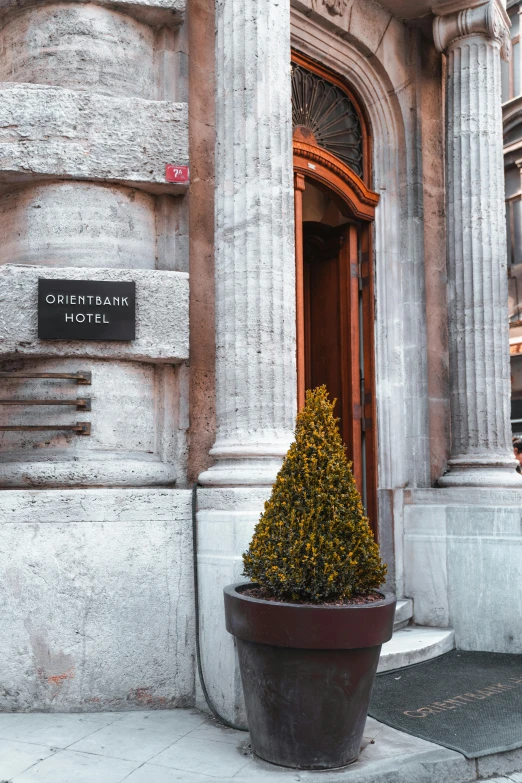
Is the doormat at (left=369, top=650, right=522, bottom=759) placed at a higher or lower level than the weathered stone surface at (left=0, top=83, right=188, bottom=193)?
lower

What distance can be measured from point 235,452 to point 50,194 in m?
2.08

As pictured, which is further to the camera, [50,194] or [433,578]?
[433,578]

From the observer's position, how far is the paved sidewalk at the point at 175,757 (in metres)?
3.69

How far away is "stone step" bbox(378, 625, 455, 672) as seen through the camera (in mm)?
5617

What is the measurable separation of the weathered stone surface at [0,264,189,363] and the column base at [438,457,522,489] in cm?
286

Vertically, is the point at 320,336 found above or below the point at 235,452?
above

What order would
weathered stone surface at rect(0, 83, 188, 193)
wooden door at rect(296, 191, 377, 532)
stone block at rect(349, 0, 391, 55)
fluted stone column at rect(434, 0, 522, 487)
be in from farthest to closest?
1. wooden door at rect(296, 191, 377, 532)
2. stone block at rect(349, 0, 391, 55)
3. fluted stone column at rect(434, 0, 522, 487)
4. weathered stone surface at rect(0, 83, 188, 193)

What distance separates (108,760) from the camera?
390 centimetres

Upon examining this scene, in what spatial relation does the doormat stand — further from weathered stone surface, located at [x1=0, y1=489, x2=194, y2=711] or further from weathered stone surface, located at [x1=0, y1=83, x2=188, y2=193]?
weathered stone surface, located at [x1=0, y1=83, x2=188, y2=193]

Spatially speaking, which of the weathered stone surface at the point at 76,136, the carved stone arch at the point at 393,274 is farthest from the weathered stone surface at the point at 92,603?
the carved stone arch at the point at 393,274

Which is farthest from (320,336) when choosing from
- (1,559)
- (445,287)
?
(1,559)

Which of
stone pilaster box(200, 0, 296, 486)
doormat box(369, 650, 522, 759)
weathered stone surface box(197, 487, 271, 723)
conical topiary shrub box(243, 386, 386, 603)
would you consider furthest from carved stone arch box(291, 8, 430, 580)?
conical topiary shrub box(243, 386, 386, 603)

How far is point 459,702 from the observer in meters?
4.87

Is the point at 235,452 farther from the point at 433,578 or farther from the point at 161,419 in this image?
the point at 433,578
